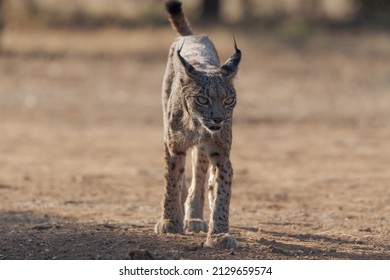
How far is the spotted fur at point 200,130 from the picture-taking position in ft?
24.1

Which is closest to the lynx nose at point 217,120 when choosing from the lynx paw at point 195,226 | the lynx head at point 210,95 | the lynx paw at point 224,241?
the lynx head at point 210,95

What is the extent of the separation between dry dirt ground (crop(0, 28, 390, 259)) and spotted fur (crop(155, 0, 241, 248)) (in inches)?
10.2

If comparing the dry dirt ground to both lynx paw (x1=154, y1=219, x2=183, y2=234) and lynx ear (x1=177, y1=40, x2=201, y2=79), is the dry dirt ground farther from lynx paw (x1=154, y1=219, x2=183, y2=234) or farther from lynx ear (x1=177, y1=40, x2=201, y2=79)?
lynx ear (x1=177, y1=40, x2=201, y2=79)

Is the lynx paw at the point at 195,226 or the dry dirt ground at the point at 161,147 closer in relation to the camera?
the dry dirt ground at the point at 161,147

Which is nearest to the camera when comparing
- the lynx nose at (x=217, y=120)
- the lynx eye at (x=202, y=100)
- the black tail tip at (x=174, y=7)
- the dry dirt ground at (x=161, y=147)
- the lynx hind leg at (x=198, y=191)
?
the lynx nose at (x=217, y=120)

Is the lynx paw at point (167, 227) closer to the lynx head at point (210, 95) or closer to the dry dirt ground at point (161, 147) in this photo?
the dry dirt ground at point (161, 147)

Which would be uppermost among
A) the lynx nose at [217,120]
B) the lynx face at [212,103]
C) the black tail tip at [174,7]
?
the black tail tip at [174,7]

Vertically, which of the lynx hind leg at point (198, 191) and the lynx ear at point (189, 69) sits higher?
the lynx ear at point (189, 69)

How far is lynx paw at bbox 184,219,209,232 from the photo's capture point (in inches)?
334

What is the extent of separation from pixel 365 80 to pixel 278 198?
1038 centimetres

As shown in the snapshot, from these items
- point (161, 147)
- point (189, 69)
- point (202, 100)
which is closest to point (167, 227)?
point (202, 100)

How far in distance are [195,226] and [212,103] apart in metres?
1.58
